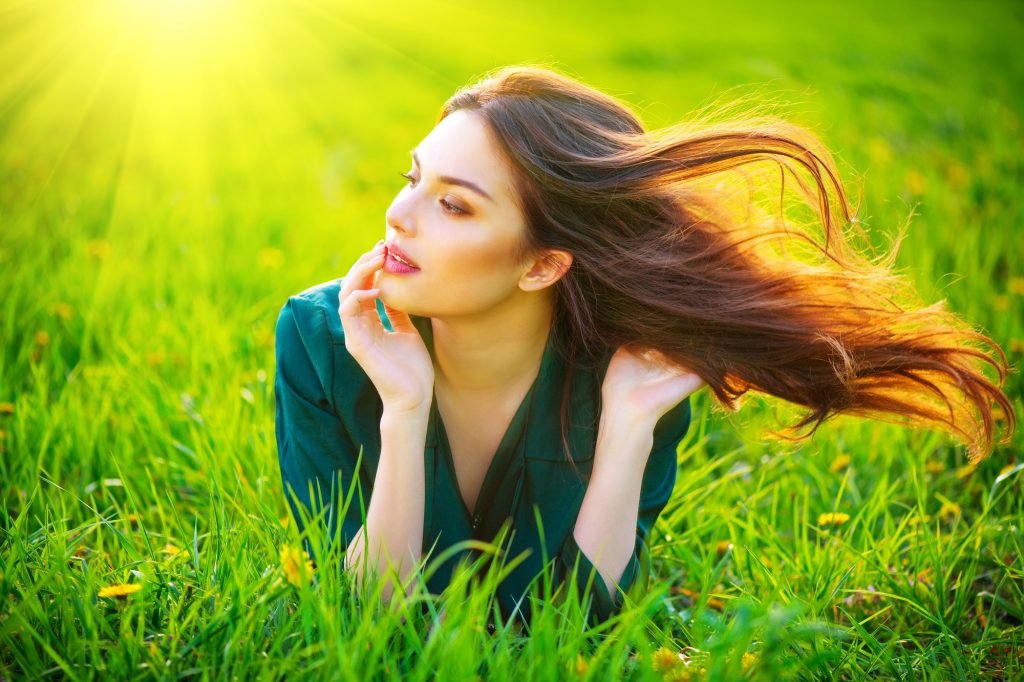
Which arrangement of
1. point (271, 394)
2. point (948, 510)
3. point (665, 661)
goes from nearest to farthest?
point (665, 661)
point (948, 510)
point (271, 394)

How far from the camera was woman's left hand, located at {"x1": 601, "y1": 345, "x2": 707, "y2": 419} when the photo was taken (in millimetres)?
2172

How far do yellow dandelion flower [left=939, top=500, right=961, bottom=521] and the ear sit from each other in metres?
1.26

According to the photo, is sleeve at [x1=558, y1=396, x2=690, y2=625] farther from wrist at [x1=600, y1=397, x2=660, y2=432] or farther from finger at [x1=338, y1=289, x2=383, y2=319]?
finger at [x1=338, y1=289, x2=383, y2=319]

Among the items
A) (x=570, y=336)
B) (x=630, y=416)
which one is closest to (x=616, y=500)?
(x=630, y=416)

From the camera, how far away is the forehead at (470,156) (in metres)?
2.08

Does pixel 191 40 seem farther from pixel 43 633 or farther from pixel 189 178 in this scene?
pixel 43 633

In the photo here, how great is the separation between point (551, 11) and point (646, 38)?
7.22 feet

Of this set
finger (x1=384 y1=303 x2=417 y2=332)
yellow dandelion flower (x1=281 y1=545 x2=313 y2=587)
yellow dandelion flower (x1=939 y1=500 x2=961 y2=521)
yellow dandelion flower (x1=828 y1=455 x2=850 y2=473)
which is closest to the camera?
yellow dandelion flower (x1=281 y1=545 x2=313 y2=587)

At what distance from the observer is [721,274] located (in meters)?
2.31

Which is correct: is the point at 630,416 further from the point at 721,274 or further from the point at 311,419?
Answer: the point at 311,419

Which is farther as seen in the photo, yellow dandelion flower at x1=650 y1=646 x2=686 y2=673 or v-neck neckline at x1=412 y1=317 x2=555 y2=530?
v-neck neckline at x1=412 y1=317 x2=555 y2=530

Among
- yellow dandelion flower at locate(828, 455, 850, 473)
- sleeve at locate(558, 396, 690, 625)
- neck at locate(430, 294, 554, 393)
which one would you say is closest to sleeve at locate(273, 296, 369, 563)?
neck at locate(430, 294, 554, 393)

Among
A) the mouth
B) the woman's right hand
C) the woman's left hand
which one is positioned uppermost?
the mouth

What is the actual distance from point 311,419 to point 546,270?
686 millimetres
